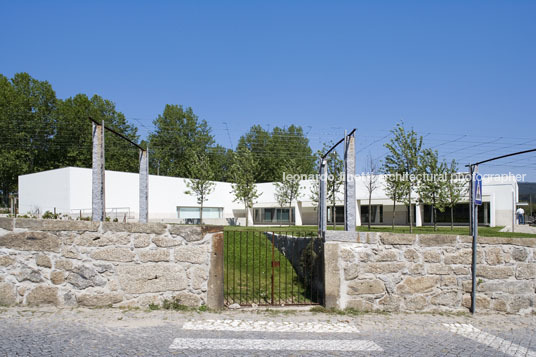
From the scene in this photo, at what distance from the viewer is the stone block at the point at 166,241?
21.5 feet

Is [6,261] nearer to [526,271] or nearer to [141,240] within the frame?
[141,240]

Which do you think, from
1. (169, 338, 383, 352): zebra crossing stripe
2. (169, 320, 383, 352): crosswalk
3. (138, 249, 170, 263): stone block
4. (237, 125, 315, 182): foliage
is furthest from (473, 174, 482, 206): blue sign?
(237, 125, 315, 182): foliage

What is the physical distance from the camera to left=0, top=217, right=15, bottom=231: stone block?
649 cm

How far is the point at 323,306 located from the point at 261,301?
1190 millimetres

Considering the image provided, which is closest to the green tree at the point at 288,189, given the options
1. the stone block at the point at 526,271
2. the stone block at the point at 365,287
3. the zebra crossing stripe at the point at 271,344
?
the stone block at the point at 526,271

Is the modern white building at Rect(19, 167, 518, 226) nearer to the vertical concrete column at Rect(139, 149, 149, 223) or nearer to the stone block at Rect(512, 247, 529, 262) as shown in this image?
the vertical concrete column at Rect(139, 149, 149, 223)

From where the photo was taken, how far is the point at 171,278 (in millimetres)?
6535

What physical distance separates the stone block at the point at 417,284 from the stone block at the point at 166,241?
375 cm

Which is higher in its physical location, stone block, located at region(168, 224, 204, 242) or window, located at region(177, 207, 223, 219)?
stone block, located at region(168, 224, 204, 242)

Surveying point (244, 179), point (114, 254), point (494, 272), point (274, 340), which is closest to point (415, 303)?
point (494, 272)

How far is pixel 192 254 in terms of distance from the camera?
6574 millimetres

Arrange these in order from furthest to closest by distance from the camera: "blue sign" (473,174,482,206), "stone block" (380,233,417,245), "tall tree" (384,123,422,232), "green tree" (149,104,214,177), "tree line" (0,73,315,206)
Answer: "green tree" (149,104,214,177), "tree line" (0,73,315,206), "tall tree" (384,123,422,232), "blue sign" (473,174,482,206), "stone block" (380,233,417,245)

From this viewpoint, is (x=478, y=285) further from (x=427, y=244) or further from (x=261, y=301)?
(x=261, y=301)

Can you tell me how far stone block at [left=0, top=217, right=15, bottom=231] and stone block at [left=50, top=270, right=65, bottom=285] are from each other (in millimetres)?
1010
